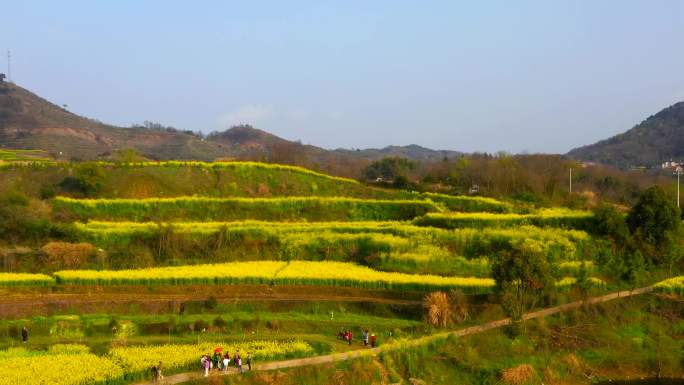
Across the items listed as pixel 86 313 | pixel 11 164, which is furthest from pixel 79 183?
pixel 86 313

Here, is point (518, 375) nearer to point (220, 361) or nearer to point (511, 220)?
point (220, 361)

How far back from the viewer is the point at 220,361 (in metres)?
18.1

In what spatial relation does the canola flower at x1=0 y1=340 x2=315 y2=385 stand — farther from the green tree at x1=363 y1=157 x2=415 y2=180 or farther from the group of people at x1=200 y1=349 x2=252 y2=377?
the green tree at x1=363 y1=157 x2=415 y2=180

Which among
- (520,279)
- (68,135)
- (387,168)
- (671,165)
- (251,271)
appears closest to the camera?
(520,279)

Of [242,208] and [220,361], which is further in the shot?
[242,208]

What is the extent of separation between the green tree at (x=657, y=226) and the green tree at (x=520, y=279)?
32.6ft

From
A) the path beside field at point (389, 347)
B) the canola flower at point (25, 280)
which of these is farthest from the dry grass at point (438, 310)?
the canola flower at point (25, 280)

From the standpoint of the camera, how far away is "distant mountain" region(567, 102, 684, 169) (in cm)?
11162

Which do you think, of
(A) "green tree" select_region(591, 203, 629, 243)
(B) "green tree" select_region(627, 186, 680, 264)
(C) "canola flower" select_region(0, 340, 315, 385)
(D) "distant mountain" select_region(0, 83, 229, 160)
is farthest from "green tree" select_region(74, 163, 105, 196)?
(D) "distant mountain" select_region(0, 83, 229, 160)

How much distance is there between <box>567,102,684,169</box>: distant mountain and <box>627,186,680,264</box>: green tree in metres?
84.5

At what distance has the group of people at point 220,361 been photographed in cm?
1770

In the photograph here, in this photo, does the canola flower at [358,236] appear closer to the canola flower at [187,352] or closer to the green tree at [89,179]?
the green tree at [89,179]

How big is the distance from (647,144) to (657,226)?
10200 centimetres

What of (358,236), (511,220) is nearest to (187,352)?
(358,236)
